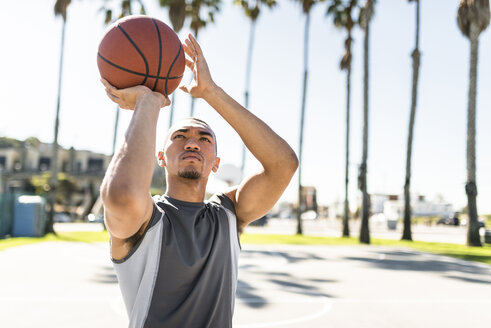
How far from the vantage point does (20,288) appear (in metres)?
6.71

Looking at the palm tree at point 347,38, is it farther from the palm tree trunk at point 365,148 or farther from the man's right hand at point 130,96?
the man's right hand at point 130,96

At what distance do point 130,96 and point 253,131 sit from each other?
1.96ft

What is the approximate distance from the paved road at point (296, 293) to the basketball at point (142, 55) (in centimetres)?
360

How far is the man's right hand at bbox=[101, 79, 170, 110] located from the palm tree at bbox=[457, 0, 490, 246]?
1766 centimetres

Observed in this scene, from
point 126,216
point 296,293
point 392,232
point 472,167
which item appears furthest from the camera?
point 392,232

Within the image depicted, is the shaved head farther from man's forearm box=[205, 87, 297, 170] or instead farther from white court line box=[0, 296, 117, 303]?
white court line box=[0, 296, 117, 303]

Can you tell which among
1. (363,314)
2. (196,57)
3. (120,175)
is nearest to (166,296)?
(120,175)

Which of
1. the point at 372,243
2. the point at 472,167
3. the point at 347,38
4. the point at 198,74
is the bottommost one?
the point at 372,243

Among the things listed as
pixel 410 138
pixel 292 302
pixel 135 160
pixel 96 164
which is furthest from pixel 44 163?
pixel 135 160

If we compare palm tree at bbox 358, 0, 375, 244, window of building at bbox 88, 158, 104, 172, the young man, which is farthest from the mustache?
window of building at bbox 88, 158, 104, 172

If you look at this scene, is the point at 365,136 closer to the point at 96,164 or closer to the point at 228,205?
the point at 228,205

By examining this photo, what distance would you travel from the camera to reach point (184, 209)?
1897 mm

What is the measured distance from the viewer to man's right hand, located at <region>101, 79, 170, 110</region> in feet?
6.06

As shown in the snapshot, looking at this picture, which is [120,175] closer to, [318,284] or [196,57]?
[196,57]
